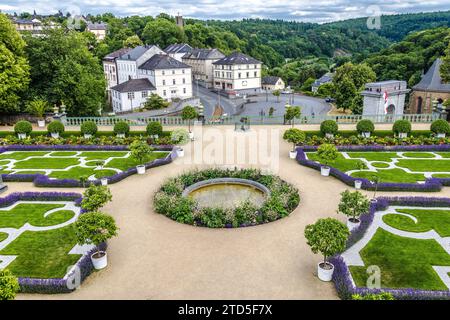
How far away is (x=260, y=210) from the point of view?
75.8 feet

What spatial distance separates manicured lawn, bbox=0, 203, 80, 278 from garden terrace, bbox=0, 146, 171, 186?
4.65m

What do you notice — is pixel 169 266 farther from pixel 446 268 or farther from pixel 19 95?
pixel 19 95

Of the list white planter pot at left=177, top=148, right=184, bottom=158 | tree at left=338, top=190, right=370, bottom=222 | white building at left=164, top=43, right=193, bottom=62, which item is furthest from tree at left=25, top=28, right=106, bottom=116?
white building at left=164, top=43, right=193, bottom=62

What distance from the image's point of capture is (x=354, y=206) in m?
20.9

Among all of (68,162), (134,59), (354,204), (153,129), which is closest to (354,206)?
(354,204)

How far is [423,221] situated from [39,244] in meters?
A: 22.1

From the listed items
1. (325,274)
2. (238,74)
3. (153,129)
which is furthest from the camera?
Result: (238,74)

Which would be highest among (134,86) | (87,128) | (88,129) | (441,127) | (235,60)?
(235,60)

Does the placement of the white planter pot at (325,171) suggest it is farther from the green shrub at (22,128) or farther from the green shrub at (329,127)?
the green shrub at (22,128)

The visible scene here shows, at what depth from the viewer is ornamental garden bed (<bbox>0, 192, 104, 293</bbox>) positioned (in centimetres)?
1716

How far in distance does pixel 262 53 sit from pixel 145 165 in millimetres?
153311

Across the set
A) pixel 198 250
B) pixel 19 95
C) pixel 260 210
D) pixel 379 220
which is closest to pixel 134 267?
pixel 198 250

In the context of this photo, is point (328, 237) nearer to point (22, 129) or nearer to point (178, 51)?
point (22, 129)

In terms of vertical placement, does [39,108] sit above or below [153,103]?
above
